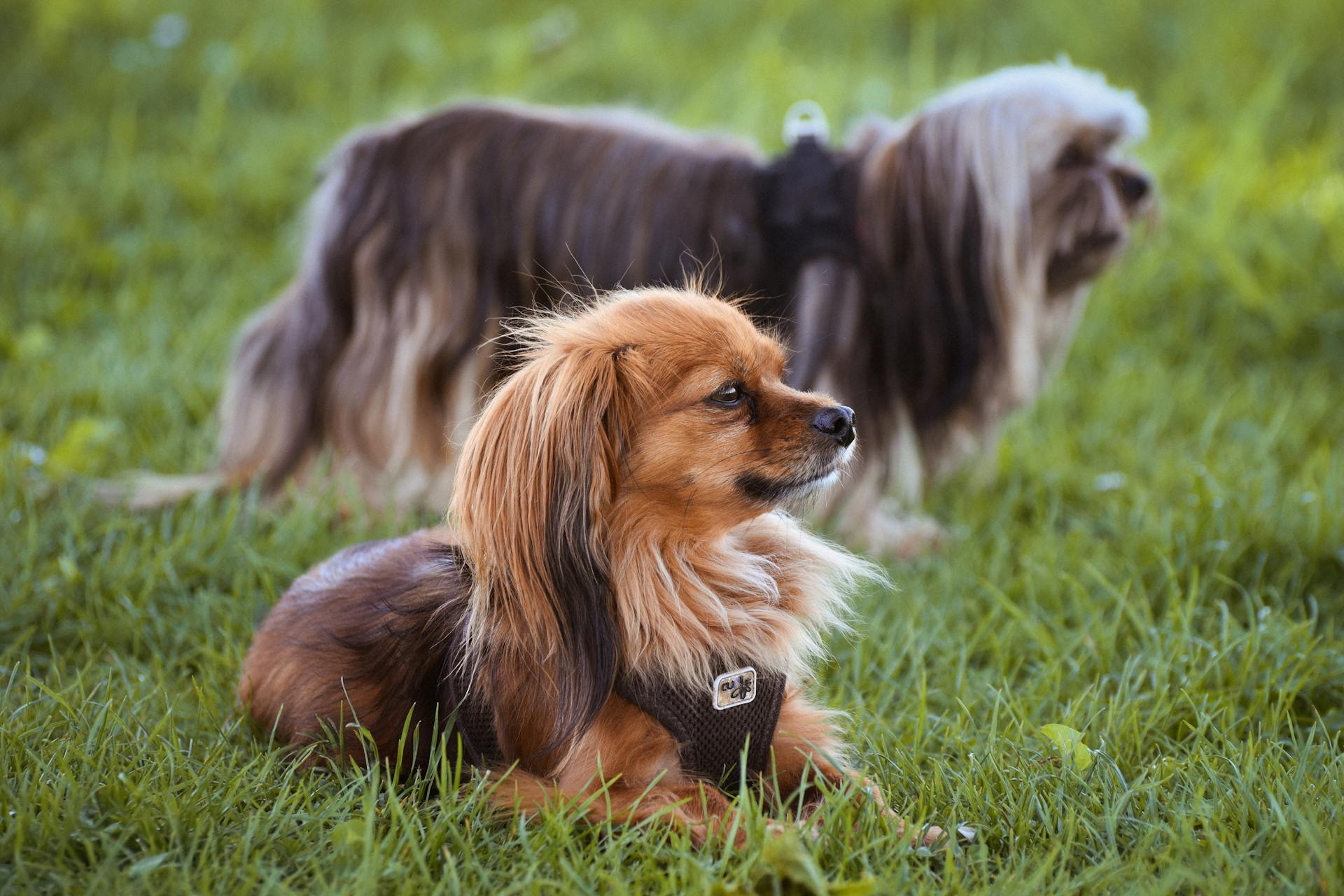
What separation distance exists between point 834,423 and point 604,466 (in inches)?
16.6

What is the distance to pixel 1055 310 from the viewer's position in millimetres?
4113

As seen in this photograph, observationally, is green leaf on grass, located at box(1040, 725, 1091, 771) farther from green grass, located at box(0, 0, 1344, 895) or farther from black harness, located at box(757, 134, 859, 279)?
black harness, located at box(757, 134, 859, 279)

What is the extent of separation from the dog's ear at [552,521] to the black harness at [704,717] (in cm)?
11

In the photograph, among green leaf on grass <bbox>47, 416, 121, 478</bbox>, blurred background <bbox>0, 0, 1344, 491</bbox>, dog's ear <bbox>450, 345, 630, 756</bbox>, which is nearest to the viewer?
dog's ear <bbox>450, 345, 630, 756</bbox>

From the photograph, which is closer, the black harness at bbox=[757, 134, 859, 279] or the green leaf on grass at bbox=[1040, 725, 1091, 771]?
the green leaf on grass at bbox=[1040, 725, 1091, 771]

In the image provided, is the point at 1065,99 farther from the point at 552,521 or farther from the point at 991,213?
the point at 552,521

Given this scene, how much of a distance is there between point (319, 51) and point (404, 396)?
407 cm

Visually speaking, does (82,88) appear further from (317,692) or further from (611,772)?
(611,772)

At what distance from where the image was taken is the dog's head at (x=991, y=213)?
380cm

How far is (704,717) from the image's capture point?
2217 mm

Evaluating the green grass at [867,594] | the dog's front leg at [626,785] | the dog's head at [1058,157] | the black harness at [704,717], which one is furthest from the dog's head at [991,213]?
the dog's front leg at [626,785]

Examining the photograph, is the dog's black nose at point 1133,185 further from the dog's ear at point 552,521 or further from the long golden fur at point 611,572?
the dog's ear at point 552,521

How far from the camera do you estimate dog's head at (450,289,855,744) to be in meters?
2.11

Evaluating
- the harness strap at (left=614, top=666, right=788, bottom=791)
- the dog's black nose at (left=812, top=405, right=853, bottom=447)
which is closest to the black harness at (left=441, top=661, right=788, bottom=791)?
the harness strap at (left=614, top=666, right=788, bottom=791)
